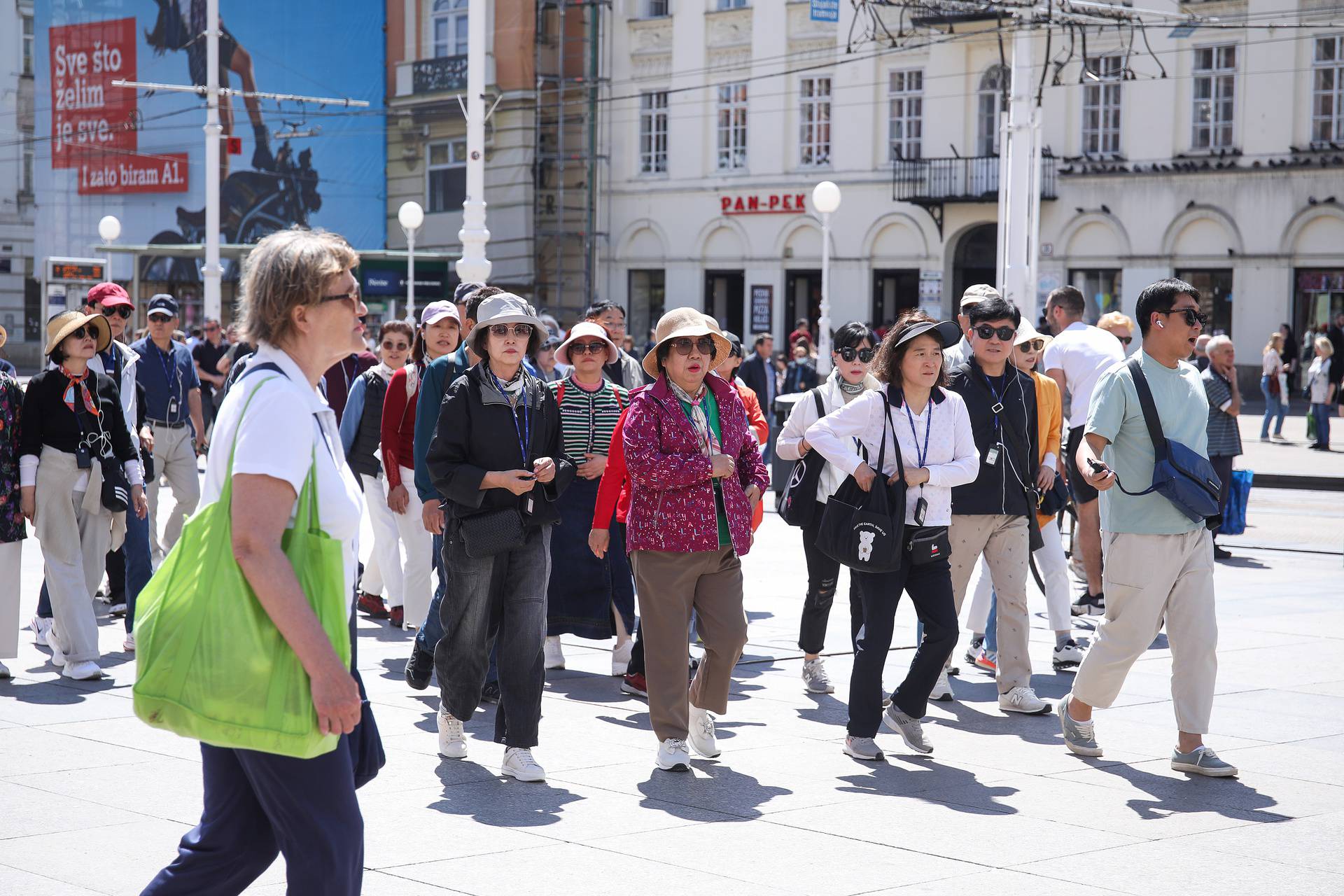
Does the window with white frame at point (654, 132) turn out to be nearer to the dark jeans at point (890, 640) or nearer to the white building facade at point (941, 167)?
the white building facade at point (941, 167)

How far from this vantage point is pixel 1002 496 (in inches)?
307

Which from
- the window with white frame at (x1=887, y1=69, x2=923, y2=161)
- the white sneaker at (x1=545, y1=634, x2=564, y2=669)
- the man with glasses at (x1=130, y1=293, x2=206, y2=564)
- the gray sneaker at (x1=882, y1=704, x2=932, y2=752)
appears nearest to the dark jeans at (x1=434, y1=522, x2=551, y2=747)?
the gray sneaker at (x1=882, y1=704, x2=932, y2=752)

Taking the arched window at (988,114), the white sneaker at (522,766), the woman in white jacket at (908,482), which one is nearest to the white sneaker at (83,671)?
the white sneaker at (522,766)

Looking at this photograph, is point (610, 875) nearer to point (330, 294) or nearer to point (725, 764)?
point (725, 764)

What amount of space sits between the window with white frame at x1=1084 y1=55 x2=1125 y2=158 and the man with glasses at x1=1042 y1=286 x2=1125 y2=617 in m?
26.2

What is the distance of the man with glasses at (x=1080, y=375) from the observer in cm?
1030

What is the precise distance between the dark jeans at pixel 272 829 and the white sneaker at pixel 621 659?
5041 mm

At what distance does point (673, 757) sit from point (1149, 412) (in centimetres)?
242

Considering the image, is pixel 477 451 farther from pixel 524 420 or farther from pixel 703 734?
pixel 703 734

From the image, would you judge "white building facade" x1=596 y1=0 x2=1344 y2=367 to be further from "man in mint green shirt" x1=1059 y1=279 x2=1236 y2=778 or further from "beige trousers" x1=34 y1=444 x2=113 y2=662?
"beige trousers" x1=34 y1=444 x2=113 y2=662

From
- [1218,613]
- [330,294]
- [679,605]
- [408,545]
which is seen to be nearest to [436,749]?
[679,605]

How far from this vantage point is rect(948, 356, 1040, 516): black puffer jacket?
25.5 feet

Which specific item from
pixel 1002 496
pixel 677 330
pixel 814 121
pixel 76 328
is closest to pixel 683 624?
pixel 677 330

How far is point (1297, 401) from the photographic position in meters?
35.0
